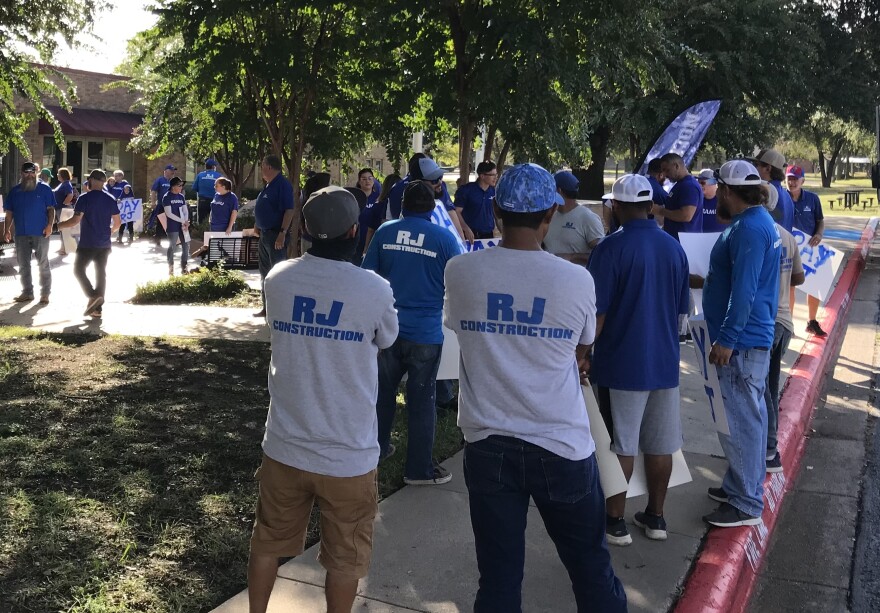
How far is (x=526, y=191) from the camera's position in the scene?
3314 mm

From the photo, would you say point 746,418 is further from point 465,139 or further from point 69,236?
point 69,236

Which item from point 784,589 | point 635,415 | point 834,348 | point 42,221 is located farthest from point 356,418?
point 42,221

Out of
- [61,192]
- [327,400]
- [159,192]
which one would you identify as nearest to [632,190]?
[327,400]

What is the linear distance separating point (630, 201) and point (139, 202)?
64.6ft

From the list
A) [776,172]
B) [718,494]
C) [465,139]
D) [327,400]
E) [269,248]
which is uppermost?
[465,139]

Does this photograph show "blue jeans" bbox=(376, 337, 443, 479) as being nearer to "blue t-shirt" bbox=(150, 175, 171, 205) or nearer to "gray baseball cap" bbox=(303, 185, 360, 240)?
"gray baseball cap" bbox=(303, 185, 360, 240)

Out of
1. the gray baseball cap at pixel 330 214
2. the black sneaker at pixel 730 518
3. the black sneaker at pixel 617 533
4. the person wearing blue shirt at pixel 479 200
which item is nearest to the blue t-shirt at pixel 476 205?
the person wearing blue shirt at pixel 479 200

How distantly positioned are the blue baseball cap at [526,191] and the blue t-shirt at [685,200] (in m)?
6.11

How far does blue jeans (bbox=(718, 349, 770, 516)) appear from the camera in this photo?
16.6 feet

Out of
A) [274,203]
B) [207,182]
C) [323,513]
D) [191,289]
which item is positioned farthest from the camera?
[207,182]

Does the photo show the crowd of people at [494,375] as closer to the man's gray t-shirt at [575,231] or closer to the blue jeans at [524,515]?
the blue jeans at [524,515]

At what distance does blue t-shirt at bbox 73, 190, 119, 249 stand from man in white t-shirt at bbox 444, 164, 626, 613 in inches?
370

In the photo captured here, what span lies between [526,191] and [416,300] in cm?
228

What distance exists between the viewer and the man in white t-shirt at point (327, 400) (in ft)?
11.1
